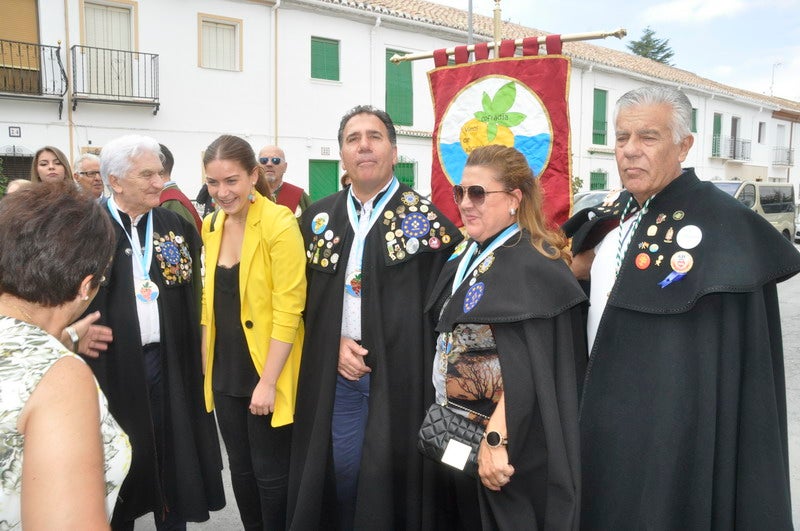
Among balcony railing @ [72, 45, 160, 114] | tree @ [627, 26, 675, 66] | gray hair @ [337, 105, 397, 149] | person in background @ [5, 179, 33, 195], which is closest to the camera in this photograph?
person in background @ [5, 179, 33, 195]

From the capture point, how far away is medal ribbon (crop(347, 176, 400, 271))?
287 centimetres

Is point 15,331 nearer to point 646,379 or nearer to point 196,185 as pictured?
point 646,379

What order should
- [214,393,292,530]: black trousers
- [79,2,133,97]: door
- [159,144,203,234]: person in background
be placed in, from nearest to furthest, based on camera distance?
[214,393,292,530]: black trousers → [159,144,203,234]: person in background → [79,2,133,97]: door

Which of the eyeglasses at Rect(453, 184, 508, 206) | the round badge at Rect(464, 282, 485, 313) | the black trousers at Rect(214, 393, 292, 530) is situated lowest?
the black trousers at Rect(214, 393, 292, 530)

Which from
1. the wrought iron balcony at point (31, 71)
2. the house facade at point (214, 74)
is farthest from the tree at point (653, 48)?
the wrought iron balcony at point (31, 71)

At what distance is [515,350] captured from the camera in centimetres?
218

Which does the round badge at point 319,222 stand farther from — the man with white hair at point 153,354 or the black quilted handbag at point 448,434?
the black quilted handbag at point 448,434

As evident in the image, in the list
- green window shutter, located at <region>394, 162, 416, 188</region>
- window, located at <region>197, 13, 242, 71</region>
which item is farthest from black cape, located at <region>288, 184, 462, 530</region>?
green window shutter, located at <region>394, 162, 416, 188</region>

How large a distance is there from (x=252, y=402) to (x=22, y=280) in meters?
1.54

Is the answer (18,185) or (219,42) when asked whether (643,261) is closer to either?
(18,185)

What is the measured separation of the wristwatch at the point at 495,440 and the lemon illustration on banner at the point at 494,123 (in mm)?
2205

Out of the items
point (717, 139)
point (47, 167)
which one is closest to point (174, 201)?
point (47, 167)

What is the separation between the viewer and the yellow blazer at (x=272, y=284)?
2838 millimetres

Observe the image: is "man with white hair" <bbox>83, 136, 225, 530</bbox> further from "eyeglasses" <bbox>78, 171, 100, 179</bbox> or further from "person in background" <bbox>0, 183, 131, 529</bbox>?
"eyeglasses" <bbox>78, 171, 100, 179</bbox>
